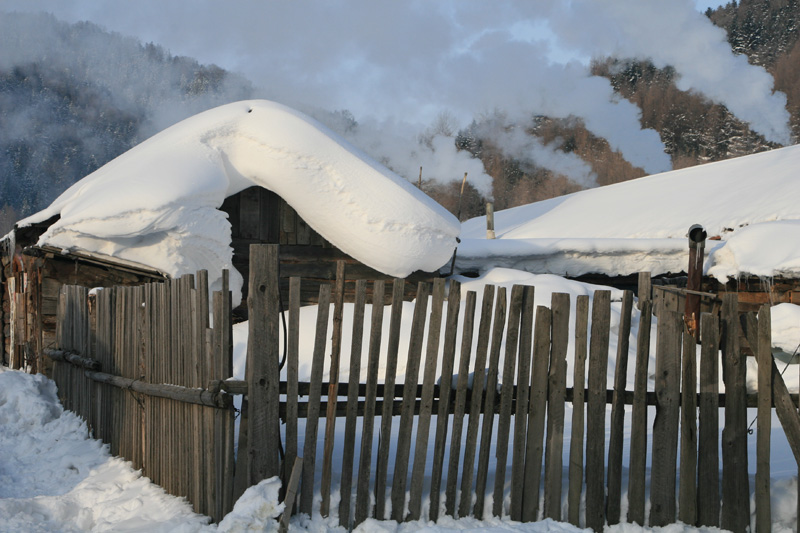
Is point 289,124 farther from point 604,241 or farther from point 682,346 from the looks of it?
point 682,346

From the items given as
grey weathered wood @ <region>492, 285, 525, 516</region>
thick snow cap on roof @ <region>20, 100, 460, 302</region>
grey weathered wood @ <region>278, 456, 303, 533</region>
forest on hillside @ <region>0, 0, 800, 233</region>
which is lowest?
grey weathered wood @ <region>278, 456, 303, 533</region>

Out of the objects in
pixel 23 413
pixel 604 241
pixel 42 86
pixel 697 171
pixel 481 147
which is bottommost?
pixel 23 413

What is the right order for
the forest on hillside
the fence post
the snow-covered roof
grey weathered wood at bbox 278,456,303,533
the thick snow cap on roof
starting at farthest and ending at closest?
the forest on hillside → the snow-covered roof → the thick snow cap on roof → the fence post → grey weathered wood at bbox 278,456,303,533

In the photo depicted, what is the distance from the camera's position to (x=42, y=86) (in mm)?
133250

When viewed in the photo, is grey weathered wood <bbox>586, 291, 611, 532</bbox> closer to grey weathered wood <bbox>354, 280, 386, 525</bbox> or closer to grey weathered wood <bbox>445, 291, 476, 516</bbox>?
grey weathered wood <bbox>445, 291, 476, 516</bbox>

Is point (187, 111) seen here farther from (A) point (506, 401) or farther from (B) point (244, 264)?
(A) point (506, 401)

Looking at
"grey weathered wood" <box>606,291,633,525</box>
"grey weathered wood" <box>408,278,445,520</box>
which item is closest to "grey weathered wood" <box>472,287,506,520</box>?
"grey weathered wood" <box>408,278,445,520</box>

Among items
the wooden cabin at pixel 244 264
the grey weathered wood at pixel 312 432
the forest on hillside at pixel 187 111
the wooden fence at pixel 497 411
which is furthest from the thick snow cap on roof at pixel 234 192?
the forest on hillside at pixel 187 111

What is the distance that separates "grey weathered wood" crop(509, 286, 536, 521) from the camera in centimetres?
433

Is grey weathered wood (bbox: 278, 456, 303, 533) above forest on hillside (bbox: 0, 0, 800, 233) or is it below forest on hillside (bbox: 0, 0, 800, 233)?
below

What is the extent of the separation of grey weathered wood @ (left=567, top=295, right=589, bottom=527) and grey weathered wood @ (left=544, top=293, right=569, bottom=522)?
0.06m

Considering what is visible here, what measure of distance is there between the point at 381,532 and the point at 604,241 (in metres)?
10.7

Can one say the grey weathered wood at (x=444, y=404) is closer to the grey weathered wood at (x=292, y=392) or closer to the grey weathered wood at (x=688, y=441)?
the grey weathered wood at (x=292, y=392)

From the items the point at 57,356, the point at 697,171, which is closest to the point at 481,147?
the point at 697,171
